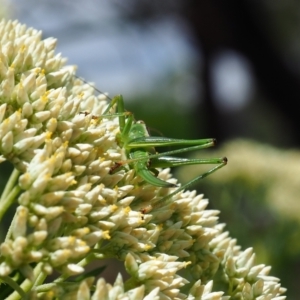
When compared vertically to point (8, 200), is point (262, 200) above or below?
above

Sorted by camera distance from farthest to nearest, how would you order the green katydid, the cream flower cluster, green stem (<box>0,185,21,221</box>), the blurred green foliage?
the blurred green foliage, the green katydid, green stem (<box>0,185,21,221</box>), the cream flower cluster

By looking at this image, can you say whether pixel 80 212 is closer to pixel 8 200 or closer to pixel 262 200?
pixel 8 200

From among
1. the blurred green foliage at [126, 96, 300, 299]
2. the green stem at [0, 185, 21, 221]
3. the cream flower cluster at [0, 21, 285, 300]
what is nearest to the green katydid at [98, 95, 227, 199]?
the cream flower cluster at [0, 21, 285, 300]

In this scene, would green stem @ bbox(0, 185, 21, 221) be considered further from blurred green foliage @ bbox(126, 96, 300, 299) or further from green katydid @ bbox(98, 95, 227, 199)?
blurred green foliage @ bbox(126, 96, 300, 299)

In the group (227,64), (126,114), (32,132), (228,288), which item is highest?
(227,64)

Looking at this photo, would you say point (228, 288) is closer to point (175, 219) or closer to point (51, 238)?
point (175, 219)

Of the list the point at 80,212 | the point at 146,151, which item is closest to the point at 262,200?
the point at 146,151

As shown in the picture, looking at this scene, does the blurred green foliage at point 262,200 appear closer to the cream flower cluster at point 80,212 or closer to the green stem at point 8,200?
the cream flower cluster at point 80,212

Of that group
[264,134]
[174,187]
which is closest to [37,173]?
[174,187]
